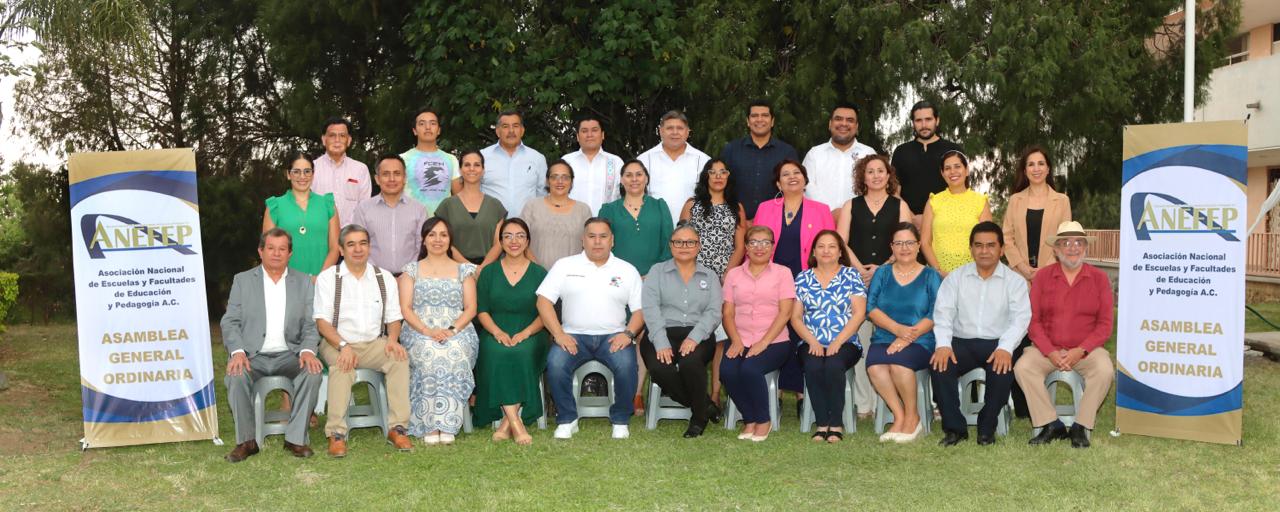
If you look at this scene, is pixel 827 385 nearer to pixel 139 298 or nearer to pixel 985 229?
pixel 985 229

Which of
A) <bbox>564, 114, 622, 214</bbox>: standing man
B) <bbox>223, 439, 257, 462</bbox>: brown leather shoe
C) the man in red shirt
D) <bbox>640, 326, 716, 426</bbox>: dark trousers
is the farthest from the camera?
<bbox>564, 114, 622, 214</bbox>: standing man

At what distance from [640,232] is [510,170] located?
41.4 inches

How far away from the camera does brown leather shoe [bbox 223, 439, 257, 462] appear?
5.34m

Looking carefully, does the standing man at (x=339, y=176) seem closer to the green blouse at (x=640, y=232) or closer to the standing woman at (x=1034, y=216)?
the green blouse at (x=640, y=232)

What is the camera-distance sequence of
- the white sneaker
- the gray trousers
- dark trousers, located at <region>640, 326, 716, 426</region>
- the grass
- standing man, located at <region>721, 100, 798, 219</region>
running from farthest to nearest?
standing man, located at <region>721, 100, 798, 219</region>
dark trousers, located at <region>640, 326, 716, 426</region>
the white sneaker
the gray trousers
the grass

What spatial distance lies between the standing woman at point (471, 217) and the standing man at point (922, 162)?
105 inches

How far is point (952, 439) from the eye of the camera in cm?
555

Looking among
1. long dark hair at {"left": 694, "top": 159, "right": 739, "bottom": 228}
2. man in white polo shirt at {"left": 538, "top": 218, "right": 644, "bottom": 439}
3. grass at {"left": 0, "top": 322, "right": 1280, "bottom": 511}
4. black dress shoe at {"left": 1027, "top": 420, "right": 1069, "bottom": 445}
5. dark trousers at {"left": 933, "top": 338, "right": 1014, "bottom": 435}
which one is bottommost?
grass at {"left": 0, "top": 322, "right": 1280, "bottom": 511}

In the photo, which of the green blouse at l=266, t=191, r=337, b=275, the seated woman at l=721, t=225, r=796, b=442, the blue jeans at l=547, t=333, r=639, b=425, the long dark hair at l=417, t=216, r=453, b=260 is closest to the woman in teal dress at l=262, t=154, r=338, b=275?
the green blouse at l=266, t=191, r=337, b=275

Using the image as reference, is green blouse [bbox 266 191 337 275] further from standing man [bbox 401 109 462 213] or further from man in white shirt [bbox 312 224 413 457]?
standing man [bbox 401 109 462 213]

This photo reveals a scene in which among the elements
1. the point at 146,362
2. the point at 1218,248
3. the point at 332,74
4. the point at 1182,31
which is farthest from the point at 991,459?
the point at 332,74

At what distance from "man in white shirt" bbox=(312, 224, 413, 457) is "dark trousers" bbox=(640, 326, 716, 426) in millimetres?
1421

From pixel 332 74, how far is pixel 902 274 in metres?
8.23

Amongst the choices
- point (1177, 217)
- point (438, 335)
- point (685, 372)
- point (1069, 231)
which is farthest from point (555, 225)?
point (1177, 217)
